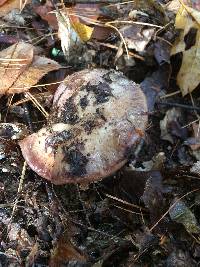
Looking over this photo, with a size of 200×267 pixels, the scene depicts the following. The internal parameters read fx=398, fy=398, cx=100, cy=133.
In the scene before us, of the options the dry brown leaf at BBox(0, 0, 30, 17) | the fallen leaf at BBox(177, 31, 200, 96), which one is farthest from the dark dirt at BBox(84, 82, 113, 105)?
the dry brown leaf at BBox(0, 0, 30, 17)

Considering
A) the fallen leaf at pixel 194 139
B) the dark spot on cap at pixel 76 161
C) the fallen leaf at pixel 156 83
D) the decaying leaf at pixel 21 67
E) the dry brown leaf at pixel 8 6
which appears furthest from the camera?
the dry brown leaf at pixel 8 6

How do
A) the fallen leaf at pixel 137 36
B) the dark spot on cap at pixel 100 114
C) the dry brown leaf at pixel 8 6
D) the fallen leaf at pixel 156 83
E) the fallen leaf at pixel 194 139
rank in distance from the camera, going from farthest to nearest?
the dry brown leaf at pixel 8 6, the fallen leaf at pixel 137 36, the fallen leaf at pixel 156 83, the fallen leaf at pixel 194 139, the dark spot on cap at pixel 100 114

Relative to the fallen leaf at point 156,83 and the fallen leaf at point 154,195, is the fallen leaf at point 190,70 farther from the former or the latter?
the fallen leaf at point 154,195

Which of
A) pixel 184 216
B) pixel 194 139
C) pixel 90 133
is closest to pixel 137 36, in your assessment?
pixel 194 139

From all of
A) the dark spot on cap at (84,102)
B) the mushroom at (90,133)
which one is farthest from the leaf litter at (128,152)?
the dark spot on cap at (84,102)

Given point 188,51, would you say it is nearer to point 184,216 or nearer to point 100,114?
point 100,114

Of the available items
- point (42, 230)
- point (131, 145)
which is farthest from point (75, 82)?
point (42, 230)
